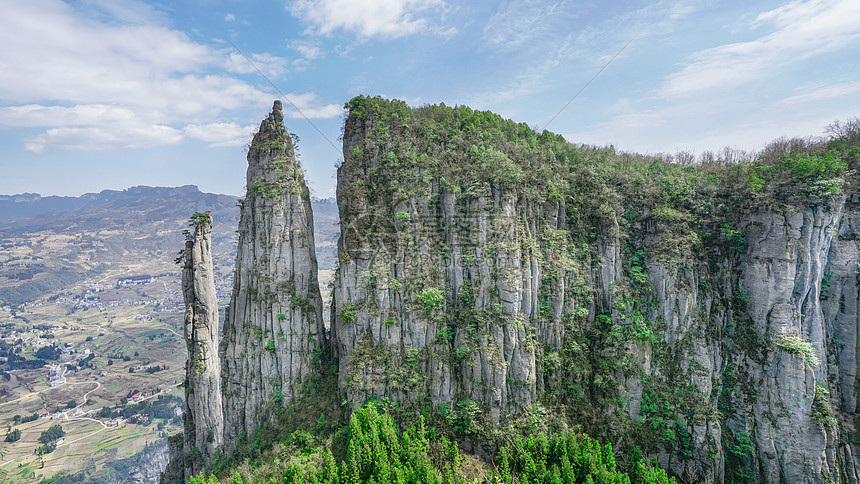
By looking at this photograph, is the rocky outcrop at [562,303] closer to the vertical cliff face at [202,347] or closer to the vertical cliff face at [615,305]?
the vertical cliff face at [615,305]

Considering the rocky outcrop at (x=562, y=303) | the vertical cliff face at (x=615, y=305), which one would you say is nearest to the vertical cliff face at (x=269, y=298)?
the rocky outcrop at (x=562, y=303)

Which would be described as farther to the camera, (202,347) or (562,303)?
(562,303)

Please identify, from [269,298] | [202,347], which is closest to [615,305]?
[269,298]

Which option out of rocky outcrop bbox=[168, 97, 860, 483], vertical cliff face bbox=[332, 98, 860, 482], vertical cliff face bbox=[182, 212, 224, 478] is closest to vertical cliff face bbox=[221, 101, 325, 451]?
rocky outcrop bbox=[168, 97, 860, 483]

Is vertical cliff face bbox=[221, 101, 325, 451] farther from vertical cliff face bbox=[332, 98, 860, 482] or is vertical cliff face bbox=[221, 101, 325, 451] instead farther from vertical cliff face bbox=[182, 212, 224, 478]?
vertical cliff face bbox=[332, 98, 860, 482]

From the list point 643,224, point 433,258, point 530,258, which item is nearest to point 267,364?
point 433,258

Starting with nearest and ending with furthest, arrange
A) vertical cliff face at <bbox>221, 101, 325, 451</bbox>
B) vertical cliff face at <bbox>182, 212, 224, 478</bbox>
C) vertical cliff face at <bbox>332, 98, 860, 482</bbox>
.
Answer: vertical cliff face at <bbox>332, 98, 860, 482</bbox>
vertical cliff face at <bbox>182, 212, 224, 478</bbox>
vertical cliff face at <bbox>221, 101, 325, 451</bbox>

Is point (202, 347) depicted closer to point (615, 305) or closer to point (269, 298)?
point (269, 298)
